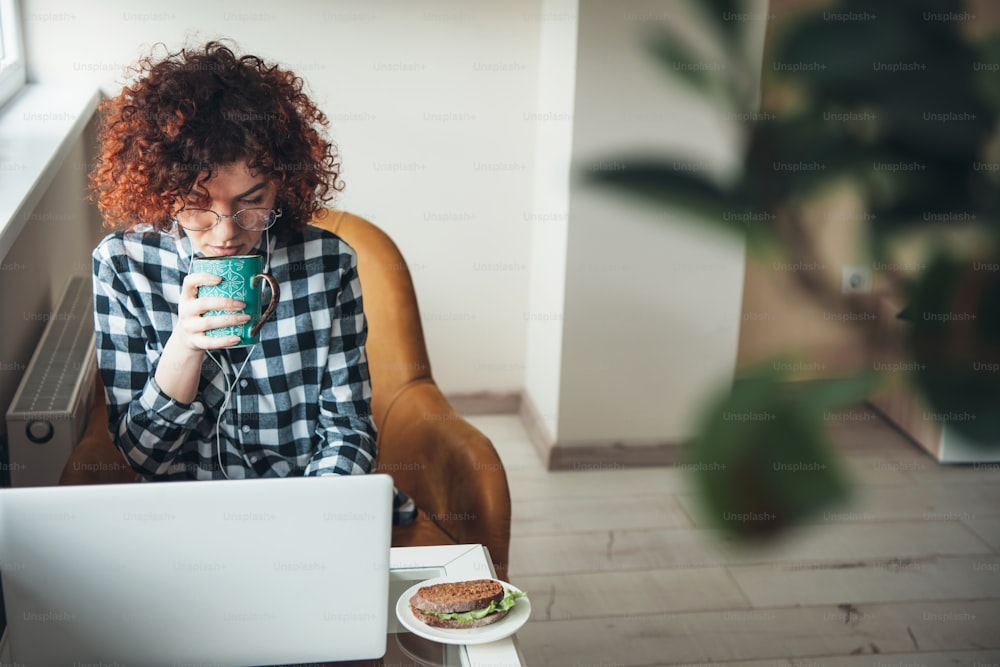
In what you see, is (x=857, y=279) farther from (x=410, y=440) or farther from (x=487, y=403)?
(x=487, y=403)

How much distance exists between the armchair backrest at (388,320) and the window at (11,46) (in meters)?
1.04

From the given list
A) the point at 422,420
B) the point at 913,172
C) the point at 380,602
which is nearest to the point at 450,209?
the point at 422,420

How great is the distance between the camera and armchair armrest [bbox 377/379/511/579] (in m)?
1.58

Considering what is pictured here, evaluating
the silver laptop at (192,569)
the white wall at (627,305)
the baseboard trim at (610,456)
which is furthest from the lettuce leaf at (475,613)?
the baseboard trim at (610,456)

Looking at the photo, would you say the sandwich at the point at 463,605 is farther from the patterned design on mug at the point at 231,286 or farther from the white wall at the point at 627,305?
the white wall at the point at 627,305

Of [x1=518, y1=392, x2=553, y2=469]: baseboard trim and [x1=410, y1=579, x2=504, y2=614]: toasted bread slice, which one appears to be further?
[x1=518, y1=392, x2=553, y2=469]: baseboard trim

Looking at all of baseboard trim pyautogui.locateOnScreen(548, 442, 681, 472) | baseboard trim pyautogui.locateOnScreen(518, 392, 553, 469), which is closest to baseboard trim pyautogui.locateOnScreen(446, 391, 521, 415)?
baseboard trim pyautogui.locateOnScreen(518, 392, 553, 469)

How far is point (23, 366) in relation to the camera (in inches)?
73.7

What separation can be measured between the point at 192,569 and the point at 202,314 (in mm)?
400

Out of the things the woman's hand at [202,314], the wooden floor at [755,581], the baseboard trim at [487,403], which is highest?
the woman's hand at [202,314]

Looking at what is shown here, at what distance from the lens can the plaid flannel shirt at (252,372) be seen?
1454mm

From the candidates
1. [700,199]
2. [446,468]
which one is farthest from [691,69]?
[446,468]

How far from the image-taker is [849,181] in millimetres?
238

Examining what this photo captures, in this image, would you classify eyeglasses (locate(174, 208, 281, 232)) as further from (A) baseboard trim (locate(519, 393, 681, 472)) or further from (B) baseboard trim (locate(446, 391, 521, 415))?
(B) baseboard trim (locate(446, 391, 521, 415))
